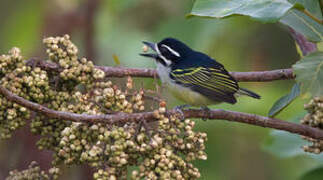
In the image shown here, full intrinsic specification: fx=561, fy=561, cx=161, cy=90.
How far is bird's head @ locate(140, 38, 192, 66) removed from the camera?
4.97 m

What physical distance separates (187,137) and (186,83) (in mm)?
1724

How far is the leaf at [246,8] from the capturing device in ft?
10.2

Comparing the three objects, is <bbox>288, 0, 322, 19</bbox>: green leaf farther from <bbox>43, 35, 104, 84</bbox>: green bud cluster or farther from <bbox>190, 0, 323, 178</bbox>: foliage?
<bbox>43, 35, 104, 84</bbox>: green bud cluster

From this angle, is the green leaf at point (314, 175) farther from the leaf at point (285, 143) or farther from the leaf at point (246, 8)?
the leaf at point (246, 8)

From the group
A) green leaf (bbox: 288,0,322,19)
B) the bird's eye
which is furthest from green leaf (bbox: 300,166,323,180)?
the bird's eye

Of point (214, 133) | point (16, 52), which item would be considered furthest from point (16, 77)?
point (214, 133)

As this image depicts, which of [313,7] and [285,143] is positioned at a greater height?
[313,7]

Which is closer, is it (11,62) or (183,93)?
(11,62)

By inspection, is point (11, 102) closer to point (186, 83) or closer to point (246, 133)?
point (186, 83)

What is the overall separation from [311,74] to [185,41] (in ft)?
6.76

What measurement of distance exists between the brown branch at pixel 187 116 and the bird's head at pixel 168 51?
1.27m

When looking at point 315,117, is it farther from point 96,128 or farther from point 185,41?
point 185,41

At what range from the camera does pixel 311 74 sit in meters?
3.23

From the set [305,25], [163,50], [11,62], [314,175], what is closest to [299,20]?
[305,25]
